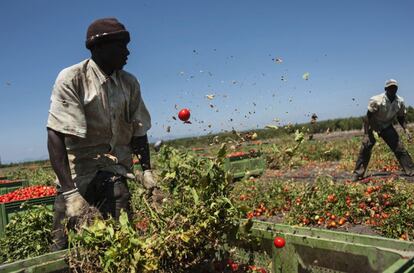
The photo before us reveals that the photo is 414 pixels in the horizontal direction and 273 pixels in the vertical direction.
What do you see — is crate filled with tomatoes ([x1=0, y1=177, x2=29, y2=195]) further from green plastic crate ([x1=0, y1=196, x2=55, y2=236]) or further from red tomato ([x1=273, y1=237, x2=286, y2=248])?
red tomato ([x1=273, y1=237, x2=286, y2=248])

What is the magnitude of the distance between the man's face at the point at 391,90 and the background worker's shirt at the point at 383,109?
96mm

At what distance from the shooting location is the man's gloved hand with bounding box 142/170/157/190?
2570mm

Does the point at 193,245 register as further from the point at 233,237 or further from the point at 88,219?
the point at 88,219

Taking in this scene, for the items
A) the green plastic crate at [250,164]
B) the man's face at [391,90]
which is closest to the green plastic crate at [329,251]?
the man's face at [391,90]

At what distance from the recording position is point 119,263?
1.87 m

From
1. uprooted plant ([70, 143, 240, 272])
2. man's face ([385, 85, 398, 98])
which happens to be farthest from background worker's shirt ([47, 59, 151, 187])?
man's face ([385, 85, 398, 98])

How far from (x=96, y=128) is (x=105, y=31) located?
74 centimetres

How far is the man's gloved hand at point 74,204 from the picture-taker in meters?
2.44

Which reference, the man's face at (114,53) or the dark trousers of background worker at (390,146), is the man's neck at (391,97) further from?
the man's face at (114,53)

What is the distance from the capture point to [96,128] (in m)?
2.96

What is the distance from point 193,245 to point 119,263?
428 millimetres

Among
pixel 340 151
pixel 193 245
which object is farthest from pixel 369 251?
pixel 340 151

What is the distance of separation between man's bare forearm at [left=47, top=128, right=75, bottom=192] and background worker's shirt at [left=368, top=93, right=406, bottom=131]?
24.2 ft

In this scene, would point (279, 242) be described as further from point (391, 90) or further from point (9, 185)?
point (9, 185)
